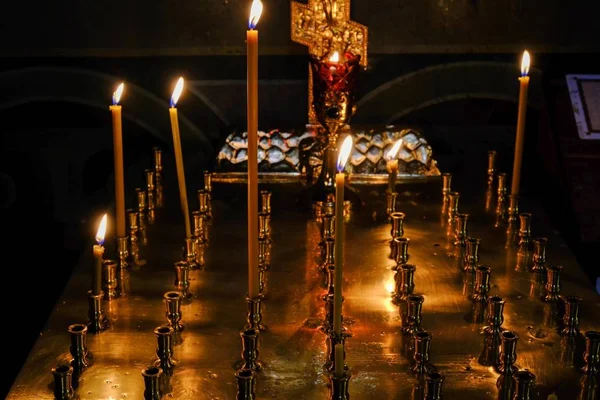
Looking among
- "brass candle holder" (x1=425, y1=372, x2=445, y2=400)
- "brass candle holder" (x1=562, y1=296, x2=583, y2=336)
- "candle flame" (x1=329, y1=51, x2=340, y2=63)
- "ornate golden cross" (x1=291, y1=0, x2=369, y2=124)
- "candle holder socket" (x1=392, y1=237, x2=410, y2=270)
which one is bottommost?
"brass candle holder" (x1=425, y1=372, x2=445, y2=400)

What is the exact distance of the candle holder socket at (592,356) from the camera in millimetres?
1476

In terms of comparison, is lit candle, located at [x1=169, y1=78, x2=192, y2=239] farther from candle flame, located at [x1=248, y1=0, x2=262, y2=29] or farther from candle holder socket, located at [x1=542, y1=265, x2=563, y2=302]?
candle holder socket, located at [x1=542, y1=265, x2=563, y2=302]

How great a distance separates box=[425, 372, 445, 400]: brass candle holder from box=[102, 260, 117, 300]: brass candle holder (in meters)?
0.72

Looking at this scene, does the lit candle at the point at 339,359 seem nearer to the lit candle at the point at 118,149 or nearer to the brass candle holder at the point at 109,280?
the brass candle holder at the point at 109,280

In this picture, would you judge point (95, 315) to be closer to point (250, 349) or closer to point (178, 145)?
point (250, 349)

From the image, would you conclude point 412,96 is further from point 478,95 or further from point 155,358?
point 155,358

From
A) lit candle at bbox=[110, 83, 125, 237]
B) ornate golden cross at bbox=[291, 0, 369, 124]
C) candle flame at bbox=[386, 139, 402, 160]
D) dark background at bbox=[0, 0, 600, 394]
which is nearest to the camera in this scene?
A: lit candle at bbox=[110, 83, 125, 237]

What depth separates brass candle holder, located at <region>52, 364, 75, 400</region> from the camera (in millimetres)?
1343

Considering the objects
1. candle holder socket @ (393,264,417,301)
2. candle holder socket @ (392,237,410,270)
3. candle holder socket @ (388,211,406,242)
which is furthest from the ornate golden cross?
candle holder socket @ (393,264,417,301)

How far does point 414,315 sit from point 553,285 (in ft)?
1.12

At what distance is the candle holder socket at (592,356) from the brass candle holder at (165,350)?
2.25ft

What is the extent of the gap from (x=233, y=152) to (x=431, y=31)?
880mm

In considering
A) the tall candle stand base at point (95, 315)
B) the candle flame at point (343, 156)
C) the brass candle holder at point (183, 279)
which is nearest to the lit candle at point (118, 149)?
the brass candle holder at point (183, 279)

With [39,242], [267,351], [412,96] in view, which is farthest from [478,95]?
[267,351]
